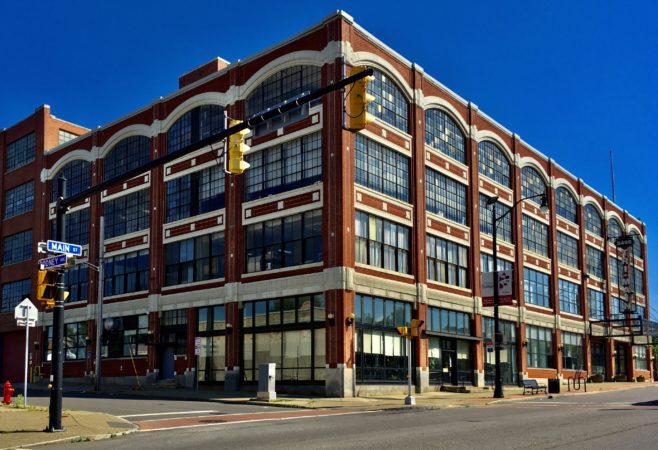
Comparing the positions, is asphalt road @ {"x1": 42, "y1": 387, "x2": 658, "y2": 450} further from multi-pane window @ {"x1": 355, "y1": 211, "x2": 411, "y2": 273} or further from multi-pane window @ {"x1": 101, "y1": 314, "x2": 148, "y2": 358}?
multi-pane window @ {"x1": 101, "y1": 314, "x2": 148, "y2": 358}

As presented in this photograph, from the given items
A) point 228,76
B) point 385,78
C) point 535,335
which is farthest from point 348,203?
point 535,335

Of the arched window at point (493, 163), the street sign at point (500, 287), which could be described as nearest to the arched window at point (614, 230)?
the arched window at point (493, 163)

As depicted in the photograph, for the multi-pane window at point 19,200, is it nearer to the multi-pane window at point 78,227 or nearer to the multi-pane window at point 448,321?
the multi-pane window at point 78,227

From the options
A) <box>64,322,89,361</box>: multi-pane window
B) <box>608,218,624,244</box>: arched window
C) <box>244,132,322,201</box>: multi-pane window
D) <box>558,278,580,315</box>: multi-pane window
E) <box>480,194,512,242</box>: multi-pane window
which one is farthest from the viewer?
<box>608,218,624,244</box>: arched window

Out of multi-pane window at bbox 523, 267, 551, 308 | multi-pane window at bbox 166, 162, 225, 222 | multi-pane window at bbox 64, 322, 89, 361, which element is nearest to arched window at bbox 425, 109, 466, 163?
multi-pane window at bbox 166, 162, 225, 222

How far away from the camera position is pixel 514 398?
36375 millimetres

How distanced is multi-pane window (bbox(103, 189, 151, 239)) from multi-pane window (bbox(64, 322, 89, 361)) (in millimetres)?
6847

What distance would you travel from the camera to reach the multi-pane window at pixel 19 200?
58.6m

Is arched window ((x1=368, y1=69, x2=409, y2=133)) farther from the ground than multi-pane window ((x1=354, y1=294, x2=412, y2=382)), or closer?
farther from the ground

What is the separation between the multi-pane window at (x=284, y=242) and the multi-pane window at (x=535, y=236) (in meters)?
25.1

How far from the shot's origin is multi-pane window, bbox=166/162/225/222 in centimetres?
4369

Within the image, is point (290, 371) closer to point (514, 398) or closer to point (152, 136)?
point (514, 398)

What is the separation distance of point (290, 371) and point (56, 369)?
2023 centimetres

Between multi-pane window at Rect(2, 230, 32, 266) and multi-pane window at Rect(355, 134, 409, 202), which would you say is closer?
multi-pane window at Rect(355, 134, 409, 202)
